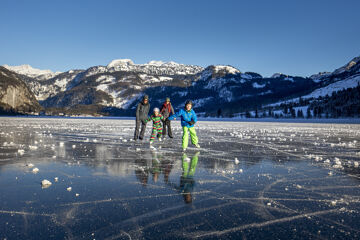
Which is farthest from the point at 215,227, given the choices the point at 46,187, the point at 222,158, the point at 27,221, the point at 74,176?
the point at 222,158

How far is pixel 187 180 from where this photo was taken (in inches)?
228

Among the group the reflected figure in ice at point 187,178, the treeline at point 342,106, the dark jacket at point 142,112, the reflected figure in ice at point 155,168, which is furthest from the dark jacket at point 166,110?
the treeline at point 342,106

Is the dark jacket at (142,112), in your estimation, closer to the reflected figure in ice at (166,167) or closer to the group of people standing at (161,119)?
the group of people standing at (161,119)

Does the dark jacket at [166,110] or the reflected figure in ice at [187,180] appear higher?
the dark jacket at [166,110]

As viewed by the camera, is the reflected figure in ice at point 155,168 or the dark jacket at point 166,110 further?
the dark jacket at point 166,110

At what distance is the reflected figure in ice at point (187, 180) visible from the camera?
4719mm

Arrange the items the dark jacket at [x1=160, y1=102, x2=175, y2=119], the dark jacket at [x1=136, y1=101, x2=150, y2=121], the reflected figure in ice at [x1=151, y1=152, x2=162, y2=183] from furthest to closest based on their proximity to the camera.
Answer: the dark jacket at [x1=160, y1=102, x2=175, y2=119] < the dark jacket at [x1=136, y1=101, x2=150, y2=121] < the reflected figure in ice at [x1=151, y1=152, x2=162, y2=183]

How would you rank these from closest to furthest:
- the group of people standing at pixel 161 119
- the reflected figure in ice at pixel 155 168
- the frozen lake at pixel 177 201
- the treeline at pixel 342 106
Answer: the frozen lake at pixel 177 201
the reflected figure in ice at pixel 155 168
the group of people standing at pixel 161 119
the treeline at pixel 342 106

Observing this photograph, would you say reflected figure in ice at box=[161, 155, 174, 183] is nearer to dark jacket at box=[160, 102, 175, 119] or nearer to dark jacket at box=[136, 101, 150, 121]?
dark jacket at box=[136, 101, 150, 121]

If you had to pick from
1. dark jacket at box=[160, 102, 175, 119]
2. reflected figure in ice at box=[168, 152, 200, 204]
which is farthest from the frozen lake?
dark jacket at box=[160, 102, 175, 119]

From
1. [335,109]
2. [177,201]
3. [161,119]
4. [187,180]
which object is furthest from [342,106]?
[177,201]

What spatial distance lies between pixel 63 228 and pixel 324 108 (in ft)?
441

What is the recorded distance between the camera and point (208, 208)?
4.07 m

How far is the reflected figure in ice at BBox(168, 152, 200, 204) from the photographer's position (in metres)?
4.72
